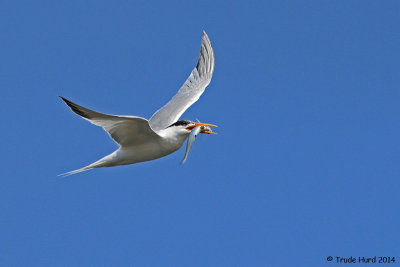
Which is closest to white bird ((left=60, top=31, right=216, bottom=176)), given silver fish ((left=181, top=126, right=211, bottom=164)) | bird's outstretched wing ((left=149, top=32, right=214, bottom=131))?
bird's outstretched wing ((left=149, top=32, right=214, bottom=131))

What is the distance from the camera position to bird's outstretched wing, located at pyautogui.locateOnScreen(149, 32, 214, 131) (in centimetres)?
925

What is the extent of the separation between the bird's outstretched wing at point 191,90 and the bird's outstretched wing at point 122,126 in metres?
1.71

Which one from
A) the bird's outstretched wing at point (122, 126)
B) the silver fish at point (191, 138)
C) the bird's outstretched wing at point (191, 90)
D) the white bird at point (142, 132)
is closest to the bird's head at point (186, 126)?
the white bird at point (142, 132)

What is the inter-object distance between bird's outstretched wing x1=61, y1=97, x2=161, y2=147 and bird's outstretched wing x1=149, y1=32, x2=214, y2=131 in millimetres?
1711

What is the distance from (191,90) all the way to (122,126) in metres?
3.51

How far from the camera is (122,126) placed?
691 centimetres

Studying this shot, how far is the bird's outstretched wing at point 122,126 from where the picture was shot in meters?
6.26

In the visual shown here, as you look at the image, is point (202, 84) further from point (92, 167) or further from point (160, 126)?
point (92, 167)

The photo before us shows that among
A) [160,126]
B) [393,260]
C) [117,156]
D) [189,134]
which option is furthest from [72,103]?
[393,260]

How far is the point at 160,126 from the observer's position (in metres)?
8.95

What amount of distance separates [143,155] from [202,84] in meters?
3.16

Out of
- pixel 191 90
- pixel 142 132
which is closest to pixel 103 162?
pixel 142 132

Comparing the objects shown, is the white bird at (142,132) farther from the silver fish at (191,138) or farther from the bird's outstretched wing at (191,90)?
the silver fish at (191,138)

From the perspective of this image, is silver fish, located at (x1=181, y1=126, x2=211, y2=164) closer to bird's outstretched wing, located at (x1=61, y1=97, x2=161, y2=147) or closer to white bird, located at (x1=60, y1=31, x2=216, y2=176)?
white bird, located at (x1=60, y1=31, x2=216, y2=176)
